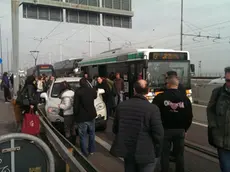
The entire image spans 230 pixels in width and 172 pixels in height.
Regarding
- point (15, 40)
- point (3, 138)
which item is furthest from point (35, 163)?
point (15, 40)

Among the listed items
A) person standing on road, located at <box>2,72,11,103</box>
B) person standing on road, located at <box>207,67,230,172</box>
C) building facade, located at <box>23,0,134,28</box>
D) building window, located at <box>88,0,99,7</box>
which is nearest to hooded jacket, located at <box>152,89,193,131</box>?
person standing on road, located at <box>207,67,230,172</box>

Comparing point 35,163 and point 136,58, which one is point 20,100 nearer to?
point 35,163

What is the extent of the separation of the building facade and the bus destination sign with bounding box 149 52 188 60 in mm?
13533

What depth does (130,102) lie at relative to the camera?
3436 mm

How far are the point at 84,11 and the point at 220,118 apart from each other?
78.0ft

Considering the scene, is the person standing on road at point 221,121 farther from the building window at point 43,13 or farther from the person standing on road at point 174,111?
the building window at point 43,13

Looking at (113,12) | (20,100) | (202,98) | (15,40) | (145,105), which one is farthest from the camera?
(113,12)

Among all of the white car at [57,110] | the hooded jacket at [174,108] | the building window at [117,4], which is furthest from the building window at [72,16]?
the hooded jacket at [174,108]

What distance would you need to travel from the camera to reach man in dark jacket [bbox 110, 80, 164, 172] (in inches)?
130

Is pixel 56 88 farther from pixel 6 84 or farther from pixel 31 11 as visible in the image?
pixel 31 11

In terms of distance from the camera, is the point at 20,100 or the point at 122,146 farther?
the point at 20,100

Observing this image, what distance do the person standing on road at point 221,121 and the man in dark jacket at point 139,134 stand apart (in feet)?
2.67

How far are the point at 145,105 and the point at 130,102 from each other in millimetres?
187

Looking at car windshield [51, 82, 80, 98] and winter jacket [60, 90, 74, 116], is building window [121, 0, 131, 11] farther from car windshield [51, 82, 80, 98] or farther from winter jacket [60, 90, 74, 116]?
winter jacket [60, 90, 74, 116]
